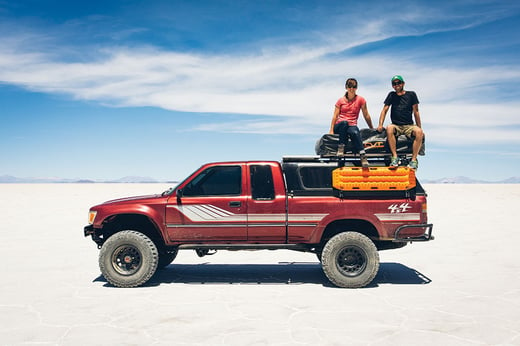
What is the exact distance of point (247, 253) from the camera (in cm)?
1138

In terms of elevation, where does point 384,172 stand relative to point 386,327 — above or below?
above

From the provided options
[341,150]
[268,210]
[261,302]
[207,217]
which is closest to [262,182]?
[268,210]

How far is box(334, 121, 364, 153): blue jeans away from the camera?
768 centimetres

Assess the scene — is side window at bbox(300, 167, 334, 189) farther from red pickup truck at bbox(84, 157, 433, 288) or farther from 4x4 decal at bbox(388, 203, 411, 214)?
4x4 decal at bbox(388, 203, 411, 214)

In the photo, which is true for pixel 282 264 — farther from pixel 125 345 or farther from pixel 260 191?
pixel 125 345

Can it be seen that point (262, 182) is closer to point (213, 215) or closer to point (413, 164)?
point (213, 215)

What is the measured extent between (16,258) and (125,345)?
6.36 m

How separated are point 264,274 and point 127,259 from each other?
7.87 feet

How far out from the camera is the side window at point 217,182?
26.3 ft

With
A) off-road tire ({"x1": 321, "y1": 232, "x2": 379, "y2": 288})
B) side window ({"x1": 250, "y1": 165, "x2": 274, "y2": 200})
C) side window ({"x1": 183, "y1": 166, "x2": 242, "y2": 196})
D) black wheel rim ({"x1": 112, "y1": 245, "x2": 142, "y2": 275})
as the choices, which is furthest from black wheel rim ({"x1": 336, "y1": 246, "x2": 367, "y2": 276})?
black wheel rim ({"x1": 112, "y1": 245, "x2": 142, "y2": 275})

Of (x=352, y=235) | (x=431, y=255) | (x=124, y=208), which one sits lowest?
(x=431, y=255)

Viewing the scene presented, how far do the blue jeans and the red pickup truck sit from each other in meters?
0.44

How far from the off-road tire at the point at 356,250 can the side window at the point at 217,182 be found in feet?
5.66

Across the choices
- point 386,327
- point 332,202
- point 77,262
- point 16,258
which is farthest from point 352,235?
point 16,258
